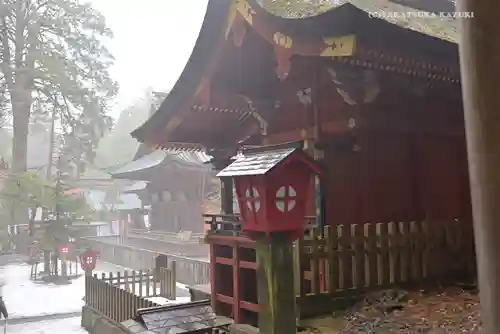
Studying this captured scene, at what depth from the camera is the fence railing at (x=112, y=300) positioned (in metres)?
7.20

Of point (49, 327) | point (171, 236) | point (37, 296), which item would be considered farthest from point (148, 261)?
point (49, 327)

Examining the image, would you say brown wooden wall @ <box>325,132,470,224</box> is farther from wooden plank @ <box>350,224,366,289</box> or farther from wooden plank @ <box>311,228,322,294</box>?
wooden plank @ <box>311,228,322,294</box>

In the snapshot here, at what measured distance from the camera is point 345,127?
484cm

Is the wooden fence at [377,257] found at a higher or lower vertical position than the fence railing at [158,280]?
higher

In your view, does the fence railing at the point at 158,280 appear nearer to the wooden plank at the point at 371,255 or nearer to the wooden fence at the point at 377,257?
the wooden fence at the point at 377,257

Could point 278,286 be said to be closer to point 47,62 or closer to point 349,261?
point 349,261

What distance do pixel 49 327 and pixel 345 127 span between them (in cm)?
731

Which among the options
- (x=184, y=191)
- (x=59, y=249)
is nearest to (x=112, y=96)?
(x=184, y=191)

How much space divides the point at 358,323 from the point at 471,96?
2304 millimetres

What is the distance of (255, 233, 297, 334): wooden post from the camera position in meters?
2.71

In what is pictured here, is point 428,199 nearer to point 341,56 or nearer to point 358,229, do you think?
point 358,229

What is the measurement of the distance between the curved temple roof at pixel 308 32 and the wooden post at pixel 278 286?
5.22 feet

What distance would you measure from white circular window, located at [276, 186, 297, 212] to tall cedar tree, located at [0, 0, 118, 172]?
756 inches

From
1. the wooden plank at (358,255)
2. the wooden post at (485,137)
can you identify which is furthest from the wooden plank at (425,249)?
the wooden post at (485,137)
